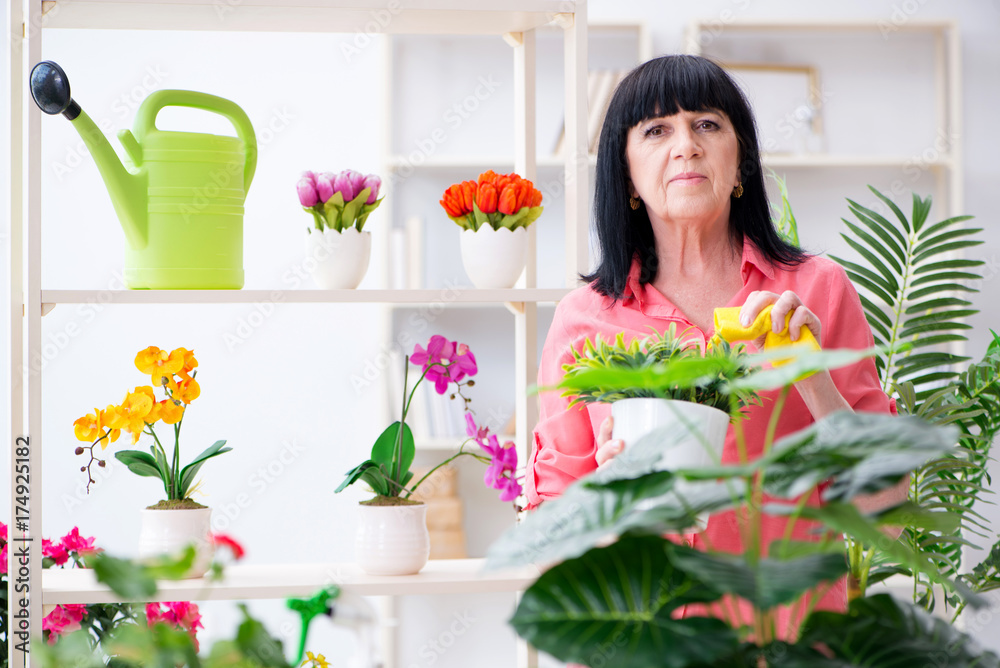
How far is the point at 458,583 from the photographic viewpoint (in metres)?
1.39

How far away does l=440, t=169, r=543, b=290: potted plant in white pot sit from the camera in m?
1.45

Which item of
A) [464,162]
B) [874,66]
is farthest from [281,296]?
[874,66]

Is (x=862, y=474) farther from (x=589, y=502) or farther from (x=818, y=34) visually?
(x=818, y=34)

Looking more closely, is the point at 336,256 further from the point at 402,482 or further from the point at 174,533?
the point at 174,533

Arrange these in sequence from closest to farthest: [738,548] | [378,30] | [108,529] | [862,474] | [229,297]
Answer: [862,474] < [738,548] < [229,297] < [378,30] < [108,529]

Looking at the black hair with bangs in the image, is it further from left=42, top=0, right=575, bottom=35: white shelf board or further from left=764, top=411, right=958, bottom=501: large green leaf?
left=764, top=411, right=958, bottom=501: large green leaf

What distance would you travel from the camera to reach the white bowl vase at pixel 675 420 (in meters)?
0.80

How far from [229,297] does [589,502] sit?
945mm

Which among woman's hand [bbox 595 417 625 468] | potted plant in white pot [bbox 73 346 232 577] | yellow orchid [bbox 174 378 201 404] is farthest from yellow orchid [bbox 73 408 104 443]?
woman's hand [bbox 595 417 625 468]

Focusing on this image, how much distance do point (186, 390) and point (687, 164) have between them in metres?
0.82

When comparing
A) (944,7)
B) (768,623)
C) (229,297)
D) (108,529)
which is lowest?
(108,529)

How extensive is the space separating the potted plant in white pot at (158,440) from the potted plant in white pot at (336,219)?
247mm

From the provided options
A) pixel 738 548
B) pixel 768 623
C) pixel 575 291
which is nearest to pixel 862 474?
pixel 768 623

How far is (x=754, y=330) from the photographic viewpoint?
0.92 meters
